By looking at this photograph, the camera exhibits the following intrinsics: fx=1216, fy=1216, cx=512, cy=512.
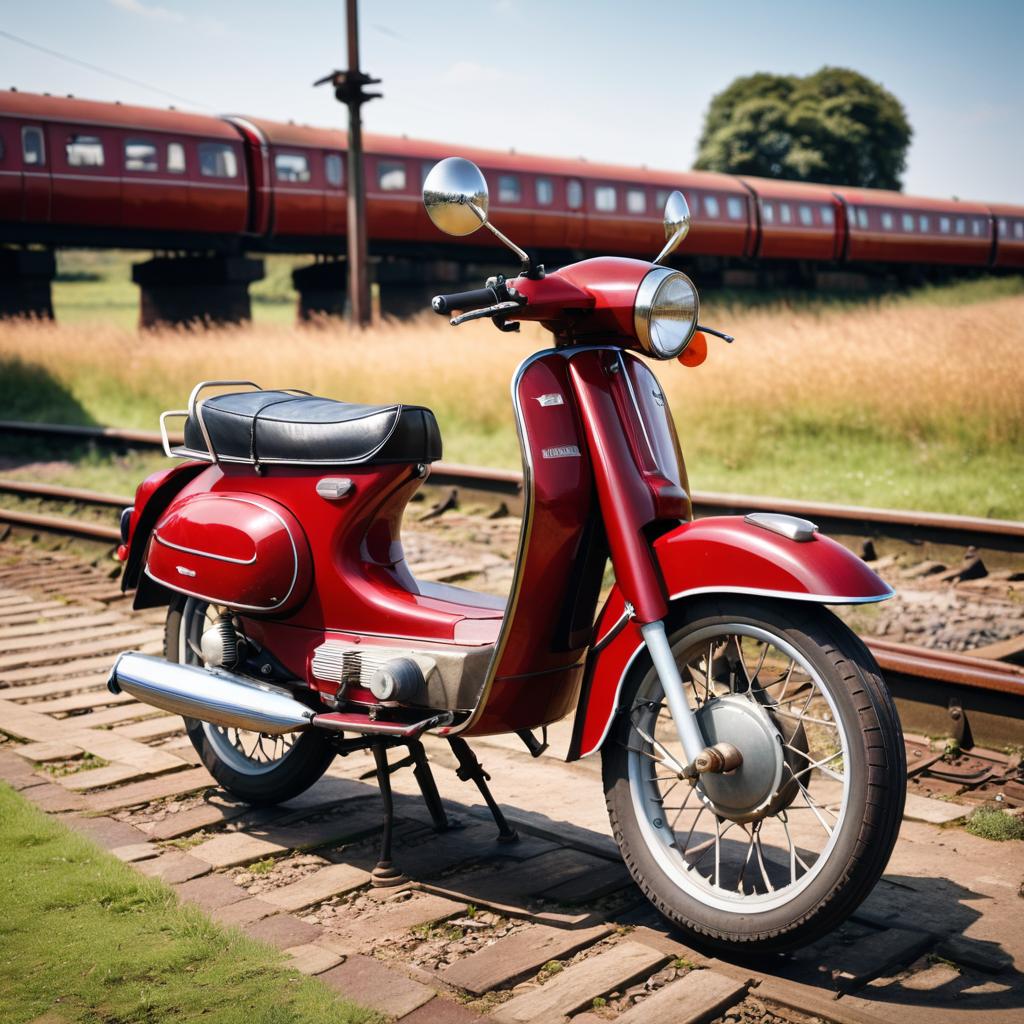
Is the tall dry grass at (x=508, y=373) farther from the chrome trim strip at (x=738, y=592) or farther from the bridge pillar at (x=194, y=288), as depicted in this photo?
the chrome trim strip at (x=738, y=592)

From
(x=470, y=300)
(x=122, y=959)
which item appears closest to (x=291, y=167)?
(x=470, y=300)

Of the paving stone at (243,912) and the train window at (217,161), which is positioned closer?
the paving stone at (243,912)

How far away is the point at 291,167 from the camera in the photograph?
828 inches

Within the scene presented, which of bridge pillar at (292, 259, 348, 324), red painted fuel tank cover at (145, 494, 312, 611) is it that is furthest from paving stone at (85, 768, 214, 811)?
bridge pillar at (292, 259, 348, 324)

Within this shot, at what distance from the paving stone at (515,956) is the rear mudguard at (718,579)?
423 millimetres

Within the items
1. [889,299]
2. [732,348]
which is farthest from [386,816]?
[889,299]

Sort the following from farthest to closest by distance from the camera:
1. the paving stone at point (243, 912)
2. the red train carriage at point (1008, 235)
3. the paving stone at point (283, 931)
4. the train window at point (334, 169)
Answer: the red train carriage at point (1008, 235), the train window at point (334, 169), the paving stone at point (243, 912), the paving stone at point (283, 931)

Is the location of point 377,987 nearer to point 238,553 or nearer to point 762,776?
point 762,776

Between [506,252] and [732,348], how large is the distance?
51.4 feet

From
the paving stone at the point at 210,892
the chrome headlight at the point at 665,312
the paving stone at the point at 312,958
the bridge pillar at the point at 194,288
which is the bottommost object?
the paving stone at the point at 210,892

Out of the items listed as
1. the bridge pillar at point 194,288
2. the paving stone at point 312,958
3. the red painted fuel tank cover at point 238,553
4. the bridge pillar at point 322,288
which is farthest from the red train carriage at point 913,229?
the paving stone at point 312,958

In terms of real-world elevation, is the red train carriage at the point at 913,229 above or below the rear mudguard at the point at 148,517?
above

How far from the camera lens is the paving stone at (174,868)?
10.6 feet

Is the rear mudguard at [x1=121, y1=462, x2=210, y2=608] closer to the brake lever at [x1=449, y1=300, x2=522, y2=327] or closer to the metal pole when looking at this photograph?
the brake lever at [x1=449, y1=300, x2=522, y2=327]
